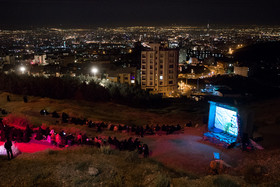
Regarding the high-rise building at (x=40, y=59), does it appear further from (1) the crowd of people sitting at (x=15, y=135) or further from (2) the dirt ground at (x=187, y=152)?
(2) the dirt ground at (x=187, y=152)

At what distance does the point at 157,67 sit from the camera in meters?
49.2

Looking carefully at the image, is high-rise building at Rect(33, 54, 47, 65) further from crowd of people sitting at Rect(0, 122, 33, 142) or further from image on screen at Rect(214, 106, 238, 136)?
image on screen at Rect(214, 106, 238, 136)

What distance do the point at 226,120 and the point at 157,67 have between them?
35028mm

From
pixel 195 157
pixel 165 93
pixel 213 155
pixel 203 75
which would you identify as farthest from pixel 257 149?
pixel 203 75

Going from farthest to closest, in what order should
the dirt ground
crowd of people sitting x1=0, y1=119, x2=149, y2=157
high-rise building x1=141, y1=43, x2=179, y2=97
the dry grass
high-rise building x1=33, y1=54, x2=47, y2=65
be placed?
high-rise building x1=33, y1=54, x2=47, y2=65
high-rise building x1=141, y1=43, x2=179, y2=97
crowd of people sitting x1=0, y1=119, x2=149, y2=157
the dirt ground
the dry grass

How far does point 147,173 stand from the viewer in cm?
833

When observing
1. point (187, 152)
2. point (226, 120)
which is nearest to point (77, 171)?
point (187, 152)

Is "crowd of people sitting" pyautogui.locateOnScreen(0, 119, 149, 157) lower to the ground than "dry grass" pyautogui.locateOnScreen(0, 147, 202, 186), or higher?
lower

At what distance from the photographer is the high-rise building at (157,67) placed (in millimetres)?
49125

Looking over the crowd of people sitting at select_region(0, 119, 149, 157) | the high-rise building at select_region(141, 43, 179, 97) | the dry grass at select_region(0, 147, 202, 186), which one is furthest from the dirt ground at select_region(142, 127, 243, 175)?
the high-rise building at select_region(141, 43, 179, 97)

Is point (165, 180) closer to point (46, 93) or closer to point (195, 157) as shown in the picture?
point (195, 157)

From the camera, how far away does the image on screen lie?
14.2 m

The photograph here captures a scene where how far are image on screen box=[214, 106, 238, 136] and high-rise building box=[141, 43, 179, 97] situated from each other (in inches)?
1321

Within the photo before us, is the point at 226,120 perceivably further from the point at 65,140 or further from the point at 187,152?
the point at 65,140
